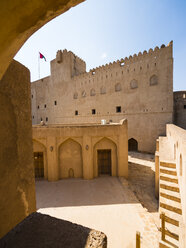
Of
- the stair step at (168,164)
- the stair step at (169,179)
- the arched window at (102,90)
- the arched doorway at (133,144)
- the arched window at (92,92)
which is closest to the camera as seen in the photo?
the stair step at (169,179)

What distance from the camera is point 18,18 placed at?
87cm

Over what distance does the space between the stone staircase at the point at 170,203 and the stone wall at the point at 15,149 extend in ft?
12.6

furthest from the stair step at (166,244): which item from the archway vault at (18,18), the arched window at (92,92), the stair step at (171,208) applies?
the arched window at (92,92)

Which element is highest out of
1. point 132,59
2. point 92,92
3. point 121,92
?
point 132,59

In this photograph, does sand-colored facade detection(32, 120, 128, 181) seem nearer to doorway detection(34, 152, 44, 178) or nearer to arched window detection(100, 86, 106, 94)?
doorway detection(34, 152, 44, 178)

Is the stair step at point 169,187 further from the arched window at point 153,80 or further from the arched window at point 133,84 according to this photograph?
the arched window at point 133,84

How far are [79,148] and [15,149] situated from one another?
256 inches

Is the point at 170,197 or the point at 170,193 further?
the point at 170,193

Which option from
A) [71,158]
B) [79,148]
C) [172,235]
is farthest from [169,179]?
[71,158]

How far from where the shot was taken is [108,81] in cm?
1678

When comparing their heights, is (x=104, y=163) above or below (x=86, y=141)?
below

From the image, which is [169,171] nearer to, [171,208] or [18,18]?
[171,208]

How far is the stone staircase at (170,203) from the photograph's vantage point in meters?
3.60

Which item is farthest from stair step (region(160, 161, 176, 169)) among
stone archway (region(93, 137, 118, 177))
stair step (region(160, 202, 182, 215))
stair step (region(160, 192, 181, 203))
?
stone archway (region(93, 137, 118, 177))
